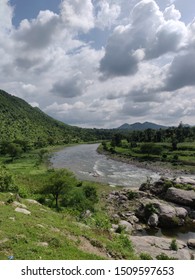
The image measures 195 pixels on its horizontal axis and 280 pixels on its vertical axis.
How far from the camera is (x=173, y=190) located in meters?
60.3

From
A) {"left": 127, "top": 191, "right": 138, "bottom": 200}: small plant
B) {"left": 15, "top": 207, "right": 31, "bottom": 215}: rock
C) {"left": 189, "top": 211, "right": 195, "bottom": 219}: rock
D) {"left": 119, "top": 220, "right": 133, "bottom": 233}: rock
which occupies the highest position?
{"left": 15, "top": 207, "right": 31, "bottom": 215}: rock

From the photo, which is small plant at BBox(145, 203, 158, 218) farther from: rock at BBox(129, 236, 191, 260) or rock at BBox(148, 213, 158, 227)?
rock at BBox(129, 236, 191, 260)

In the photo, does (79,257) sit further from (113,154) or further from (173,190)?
(113,154)

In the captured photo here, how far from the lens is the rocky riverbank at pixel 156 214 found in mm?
30844

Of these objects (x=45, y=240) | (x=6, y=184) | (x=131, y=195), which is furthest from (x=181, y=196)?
(x=45, y=240)

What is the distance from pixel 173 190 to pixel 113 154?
105 m

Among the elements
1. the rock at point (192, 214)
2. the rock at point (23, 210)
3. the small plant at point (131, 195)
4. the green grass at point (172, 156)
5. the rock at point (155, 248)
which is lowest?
the rock at point (192, 214)

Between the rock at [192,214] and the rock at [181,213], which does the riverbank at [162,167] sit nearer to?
the rock at [192,214]

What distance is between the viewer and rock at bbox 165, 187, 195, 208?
185ft

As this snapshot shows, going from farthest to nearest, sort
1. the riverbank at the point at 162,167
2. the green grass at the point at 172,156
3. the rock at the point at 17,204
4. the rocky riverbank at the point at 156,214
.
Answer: the green grass at the point at 172,156 → the riverbank at the point at 162,167 → the rocky riverbank at the point at 156,214 → the rock at the point at 17,204

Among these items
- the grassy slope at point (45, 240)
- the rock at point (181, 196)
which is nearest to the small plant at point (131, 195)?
the rock at point (181, 196)

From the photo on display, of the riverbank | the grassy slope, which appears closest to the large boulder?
the grassy slope

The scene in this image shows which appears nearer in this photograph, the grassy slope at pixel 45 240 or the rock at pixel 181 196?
the grassy slope at pixel 45 240
